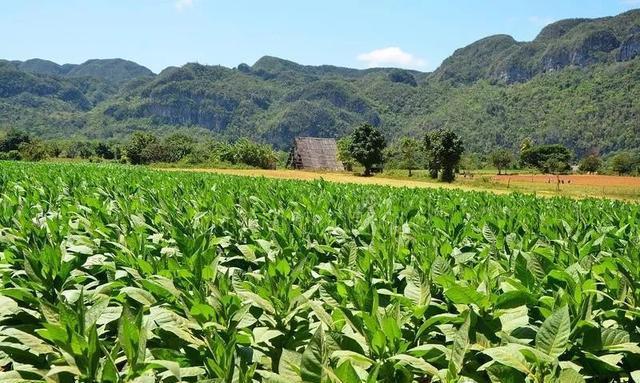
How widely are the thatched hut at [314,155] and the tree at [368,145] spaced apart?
18.5 metres

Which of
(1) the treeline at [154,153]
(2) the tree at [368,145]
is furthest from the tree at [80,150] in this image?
(2) the tree at [368,145]

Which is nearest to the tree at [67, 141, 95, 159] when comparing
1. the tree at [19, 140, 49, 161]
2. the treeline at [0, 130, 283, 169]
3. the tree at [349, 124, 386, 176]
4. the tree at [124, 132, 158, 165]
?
the treeline at [0, 130, 283, 169]

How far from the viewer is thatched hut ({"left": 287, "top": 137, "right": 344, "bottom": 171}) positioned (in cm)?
9150

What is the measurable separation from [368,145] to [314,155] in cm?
2250

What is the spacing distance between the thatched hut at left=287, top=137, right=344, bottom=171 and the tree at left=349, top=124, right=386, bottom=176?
1845 centimetres

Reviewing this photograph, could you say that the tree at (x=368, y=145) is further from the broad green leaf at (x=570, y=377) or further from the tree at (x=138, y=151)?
the broad green leaf at (x=570, y=377)

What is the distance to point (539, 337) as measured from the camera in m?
2.05

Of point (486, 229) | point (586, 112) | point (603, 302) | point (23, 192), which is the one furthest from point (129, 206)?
point (586, 112)

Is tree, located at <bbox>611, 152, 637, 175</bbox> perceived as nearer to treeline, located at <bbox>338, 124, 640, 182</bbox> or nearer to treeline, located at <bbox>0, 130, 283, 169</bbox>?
treeline, located at <bbox>338, 124, 640, 182</bbox>

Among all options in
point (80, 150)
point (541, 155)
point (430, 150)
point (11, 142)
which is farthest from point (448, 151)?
point (80, 150)

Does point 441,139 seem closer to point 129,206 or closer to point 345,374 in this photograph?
point 129,206

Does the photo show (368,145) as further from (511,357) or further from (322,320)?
(511,357)

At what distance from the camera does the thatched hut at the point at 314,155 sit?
91.5m

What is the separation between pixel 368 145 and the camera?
234 feet
